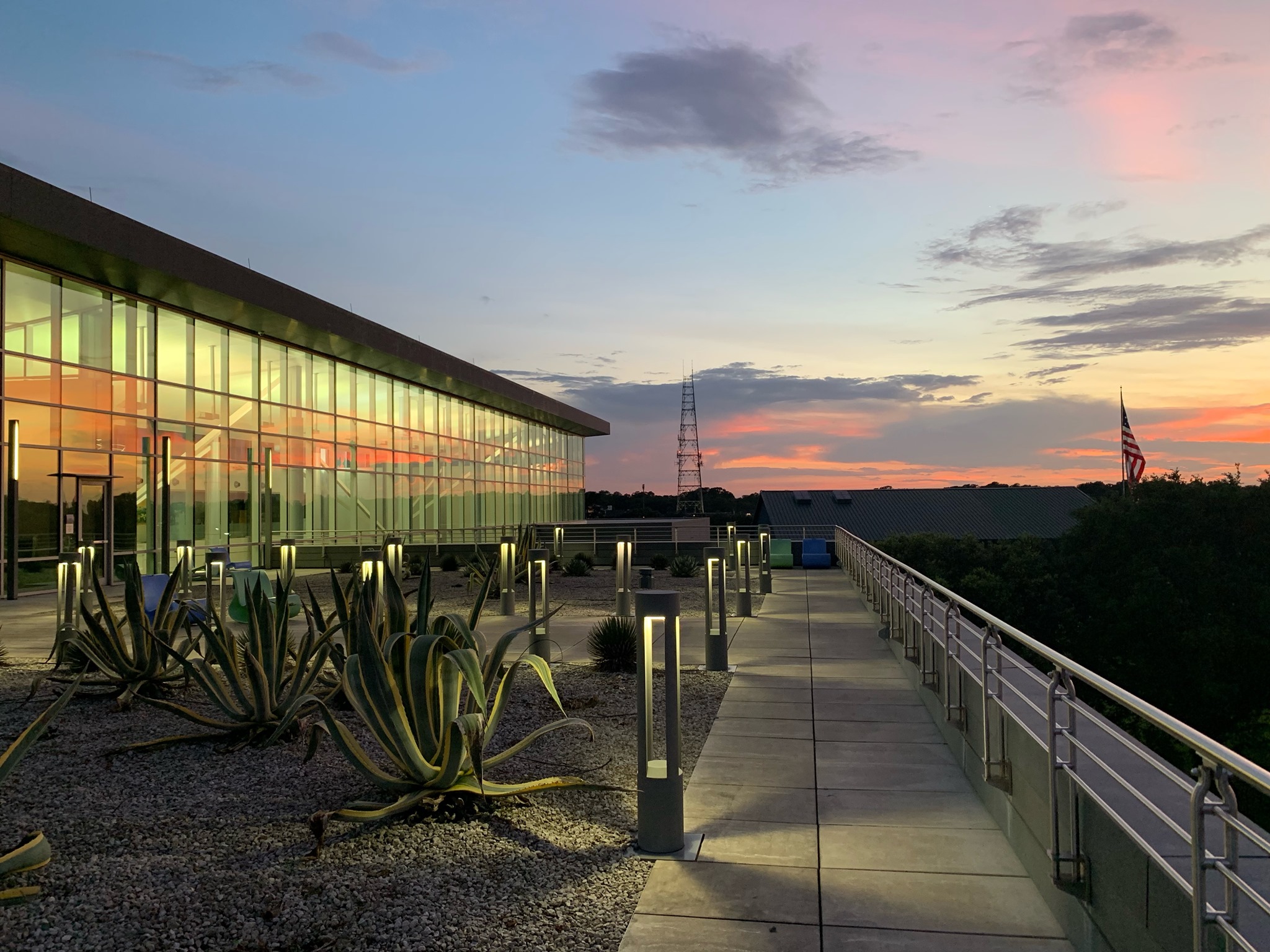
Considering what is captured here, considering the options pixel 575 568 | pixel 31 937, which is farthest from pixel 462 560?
pixel 31 937

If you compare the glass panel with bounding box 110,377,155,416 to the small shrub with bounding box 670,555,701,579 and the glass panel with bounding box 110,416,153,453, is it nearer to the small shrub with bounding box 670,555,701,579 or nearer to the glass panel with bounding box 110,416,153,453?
the glass panel with bounding box 110,416,153,453

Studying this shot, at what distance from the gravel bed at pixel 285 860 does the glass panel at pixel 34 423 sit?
15.5 metres

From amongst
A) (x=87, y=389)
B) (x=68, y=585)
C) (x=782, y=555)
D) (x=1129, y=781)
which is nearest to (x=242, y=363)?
(x=87, y=389)

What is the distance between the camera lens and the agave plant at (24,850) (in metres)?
3.69

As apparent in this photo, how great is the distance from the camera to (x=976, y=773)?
6.14 m

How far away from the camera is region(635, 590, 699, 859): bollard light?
16.0ft

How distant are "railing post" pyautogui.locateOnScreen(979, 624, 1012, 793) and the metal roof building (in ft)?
181

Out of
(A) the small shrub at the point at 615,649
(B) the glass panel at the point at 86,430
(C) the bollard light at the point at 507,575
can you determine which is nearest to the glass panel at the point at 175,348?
(B) the glass panel at the point at 86,430

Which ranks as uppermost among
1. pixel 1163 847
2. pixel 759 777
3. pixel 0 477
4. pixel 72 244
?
pixel 72 244

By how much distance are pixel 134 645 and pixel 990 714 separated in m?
6.97

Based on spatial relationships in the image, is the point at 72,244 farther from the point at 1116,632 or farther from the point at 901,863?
the point at 1116,632

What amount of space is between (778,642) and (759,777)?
260 inches

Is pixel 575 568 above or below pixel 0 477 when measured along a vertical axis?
below

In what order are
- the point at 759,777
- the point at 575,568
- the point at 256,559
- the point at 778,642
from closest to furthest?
the point at 759,777 < the point at 778,642 < the point at 575,568 < the point at 256,559
